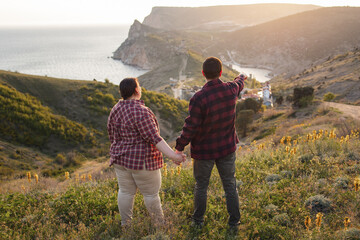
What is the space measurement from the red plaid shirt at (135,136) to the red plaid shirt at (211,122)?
0.32m

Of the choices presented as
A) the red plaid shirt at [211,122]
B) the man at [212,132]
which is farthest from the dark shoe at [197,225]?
the red plaid shirt at [211,122]

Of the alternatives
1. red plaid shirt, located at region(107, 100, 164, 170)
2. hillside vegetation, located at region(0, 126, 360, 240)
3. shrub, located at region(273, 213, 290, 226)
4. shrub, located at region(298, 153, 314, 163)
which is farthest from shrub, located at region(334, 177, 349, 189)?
red plaid shirt, located at region(107, 100, 164, 170)

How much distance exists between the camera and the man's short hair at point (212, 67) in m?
3.02

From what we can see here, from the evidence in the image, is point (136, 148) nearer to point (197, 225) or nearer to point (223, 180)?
point (223, 180)

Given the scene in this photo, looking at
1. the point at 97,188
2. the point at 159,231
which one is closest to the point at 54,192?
the point at 97,188

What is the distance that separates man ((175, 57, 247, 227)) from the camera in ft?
9.80

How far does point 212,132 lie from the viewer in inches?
123

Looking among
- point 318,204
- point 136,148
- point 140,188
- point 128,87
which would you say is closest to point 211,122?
point 136,148

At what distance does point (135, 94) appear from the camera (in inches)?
→ 121

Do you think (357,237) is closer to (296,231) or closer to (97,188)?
(296,231)

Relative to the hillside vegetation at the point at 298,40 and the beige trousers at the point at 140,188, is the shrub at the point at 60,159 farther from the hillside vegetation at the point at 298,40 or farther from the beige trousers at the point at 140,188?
the hillside vegetation at the point at 298,40

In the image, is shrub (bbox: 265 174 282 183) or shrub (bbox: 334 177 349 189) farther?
shrub (bbox: 265 174 282 183)

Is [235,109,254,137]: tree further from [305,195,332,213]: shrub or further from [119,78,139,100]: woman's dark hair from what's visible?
[119,78,139,100]: woman's dark hair

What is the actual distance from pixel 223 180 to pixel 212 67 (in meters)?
1.38
